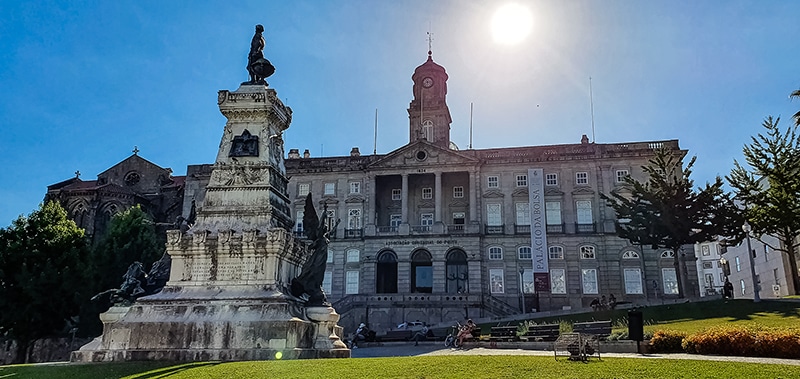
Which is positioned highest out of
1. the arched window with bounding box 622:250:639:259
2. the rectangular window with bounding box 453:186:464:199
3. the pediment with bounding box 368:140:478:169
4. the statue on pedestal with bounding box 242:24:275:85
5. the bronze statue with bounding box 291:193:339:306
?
the pediment with bounding box 368:140:478:169

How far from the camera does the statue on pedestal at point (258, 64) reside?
742 inches

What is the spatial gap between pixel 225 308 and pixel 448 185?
40.6 meters

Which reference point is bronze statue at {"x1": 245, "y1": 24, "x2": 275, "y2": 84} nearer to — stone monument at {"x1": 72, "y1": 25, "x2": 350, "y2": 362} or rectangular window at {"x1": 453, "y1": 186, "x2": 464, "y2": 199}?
stone monument at {"x1": 72, "y1": 25, "x2": 350, "y2": 362}

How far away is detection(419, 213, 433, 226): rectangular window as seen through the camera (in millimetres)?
53562

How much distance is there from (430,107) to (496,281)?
65.6 feet

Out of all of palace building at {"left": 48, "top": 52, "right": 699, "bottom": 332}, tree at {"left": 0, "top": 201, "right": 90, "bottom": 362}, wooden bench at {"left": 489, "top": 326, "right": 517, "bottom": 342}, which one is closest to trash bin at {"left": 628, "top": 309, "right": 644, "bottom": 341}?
wooden bench at {"left": 489, "top": 326, "right": 517, "bottom": 342}

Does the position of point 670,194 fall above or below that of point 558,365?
above

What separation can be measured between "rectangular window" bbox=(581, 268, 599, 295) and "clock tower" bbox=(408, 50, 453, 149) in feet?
61.4

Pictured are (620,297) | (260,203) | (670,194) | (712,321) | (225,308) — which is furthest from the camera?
(620,297)

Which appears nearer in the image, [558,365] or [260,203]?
[558,365]

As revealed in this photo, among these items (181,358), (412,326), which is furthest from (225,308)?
(412,326)

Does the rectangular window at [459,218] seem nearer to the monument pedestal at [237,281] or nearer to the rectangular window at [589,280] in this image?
the rectangular window at [589,280]

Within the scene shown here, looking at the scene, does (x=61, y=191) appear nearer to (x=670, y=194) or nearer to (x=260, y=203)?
(x=260, y=203)

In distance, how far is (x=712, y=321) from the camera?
23.6 m
